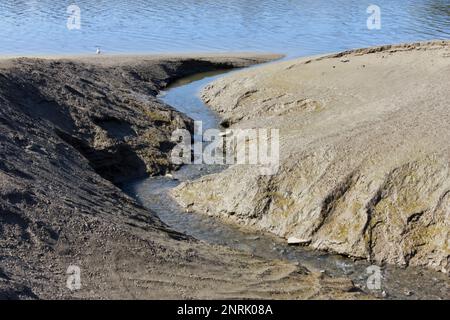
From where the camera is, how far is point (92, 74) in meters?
26.1

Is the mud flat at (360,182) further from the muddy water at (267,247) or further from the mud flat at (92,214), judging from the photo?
the mud flat at (92,214)

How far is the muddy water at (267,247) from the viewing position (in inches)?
507

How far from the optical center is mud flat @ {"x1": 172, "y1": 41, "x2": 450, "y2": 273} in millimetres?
14180

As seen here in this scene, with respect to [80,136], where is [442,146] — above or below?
above

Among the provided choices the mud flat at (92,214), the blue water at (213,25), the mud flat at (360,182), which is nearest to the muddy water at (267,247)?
the mud flat at (360,182)

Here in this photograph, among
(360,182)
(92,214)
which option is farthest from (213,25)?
(92,214)

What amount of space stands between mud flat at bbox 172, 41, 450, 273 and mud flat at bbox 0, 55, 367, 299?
1915 mm

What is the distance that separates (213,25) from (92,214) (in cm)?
3246

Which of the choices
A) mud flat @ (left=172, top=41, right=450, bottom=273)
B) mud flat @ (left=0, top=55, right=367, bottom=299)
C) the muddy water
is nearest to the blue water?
mud flat @ (left=0, top=55, right=367, bottom=299)

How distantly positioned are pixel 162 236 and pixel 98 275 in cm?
295

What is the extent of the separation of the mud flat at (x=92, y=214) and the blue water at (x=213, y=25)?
1550cm
